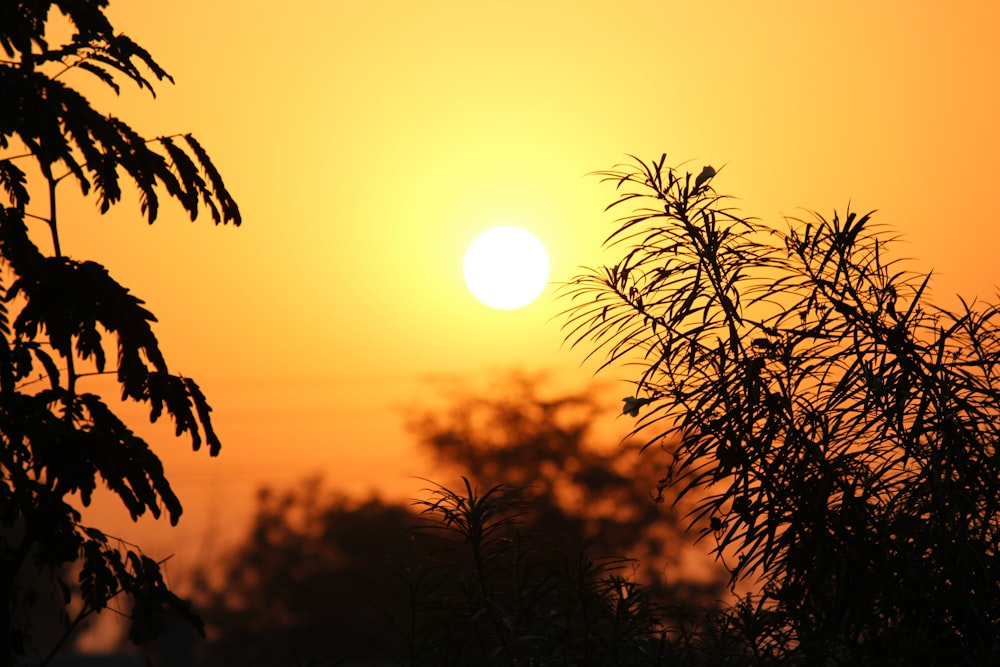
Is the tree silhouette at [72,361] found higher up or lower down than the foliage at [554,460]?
lower down

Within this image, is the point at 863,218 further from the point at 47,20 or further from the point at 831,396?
the point at 47,20

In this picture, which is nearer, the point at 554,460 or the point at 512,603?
the point at 512,603

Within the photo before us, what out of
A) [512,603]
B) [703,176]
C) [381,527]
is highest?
[381,527]

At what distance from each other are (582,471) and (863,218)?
42.3m

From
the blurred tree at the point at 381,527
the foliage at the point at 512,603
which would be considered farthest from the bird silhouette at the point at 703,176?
the blurred tree at the point at 381,527

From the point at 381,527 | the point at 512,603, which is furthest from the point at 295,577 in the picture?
the point at 512,603

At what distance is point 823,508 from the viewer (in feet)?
19.3

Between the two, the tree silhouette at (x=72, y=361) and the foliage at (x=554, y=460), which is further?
the foliage at (x=554, y=460)

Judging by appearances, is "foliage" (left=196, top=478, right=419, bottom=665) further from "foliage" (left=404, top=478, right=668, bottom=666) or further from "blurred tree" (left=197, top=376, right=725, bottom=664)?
"foliage" (left=404, top=478, right=668, bottom=666)

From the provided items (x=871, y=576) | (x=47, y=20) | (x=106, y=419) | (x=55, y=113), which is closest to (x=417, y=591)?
(x=106, y=419)

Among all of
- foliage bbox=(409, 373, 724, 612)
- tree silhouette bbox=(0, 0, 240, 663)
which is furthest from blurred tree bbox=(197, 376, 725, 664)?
tree silhouette bbox=(0, 0, 240, 663)

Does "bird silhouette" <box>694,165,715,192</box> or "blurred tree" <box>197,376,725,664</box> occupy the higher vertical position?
"blurred tree" <box>197,376,725,664</box>

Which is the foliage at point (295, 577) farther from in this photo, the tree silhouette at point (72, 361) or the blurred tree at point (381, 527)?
the tree silhouette at point (72, 361)

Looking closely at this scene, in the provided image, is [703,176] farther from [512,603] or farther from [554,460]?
[554,460]
